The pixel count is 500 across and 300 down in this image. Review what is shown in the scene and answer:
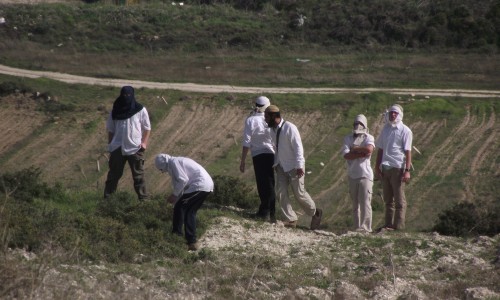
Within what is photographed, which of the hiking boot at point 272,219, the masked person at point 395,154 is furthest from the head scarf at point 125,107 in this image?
the masked person at point 395,154

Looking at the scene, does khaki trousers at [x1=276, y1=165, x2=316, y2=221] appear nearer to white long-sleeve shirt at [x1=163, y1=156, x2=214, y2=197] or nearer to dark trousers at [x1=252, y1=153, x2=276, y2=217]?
dark trousers at [x1=252, y1=153, x2=276, y2=217]

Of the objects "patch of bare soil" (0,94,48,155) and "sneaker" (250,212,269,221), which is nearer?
"sneaker" (250,212,269,221)

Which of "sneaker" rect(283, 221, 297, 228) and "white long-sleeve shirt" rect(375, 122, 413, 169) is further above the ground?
"white long-sleeve shirt" rect(375, 122, 413, 169)

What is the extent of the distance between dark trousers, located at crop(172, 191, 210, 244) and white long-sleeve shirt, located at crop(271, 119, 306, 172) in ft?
6.24

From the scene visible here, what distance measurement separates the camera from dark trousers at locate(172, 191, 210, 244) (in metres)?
11.6

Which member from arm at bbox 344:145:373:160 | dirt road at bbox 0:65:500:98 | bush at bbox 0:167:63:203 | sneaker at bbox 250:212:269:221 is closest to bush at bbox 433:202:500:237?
arm at bbox 344:145:373:160

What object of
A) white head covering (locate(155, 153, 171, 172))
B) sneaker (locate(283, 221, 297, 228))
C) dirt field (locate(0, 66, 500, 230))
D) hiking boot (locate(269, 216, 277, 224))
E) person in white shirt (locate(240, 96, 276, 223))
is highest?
white head covering (locate(155, 153, 171, 172))

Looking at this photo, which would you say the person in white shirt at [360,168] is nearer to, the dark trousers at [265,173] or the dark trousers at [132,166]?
the dark trousers at [265,173]

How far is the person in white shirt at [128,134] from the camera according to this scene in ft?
44.0

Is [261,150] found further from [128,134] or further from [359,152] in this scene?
[128,134]

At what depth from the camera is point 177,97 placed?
98.8 ft

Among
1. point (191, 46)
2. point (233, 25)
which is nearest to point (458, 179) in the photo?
point (191, 46)

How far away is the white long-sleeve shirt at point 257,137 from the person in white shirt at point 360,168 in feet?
3.29

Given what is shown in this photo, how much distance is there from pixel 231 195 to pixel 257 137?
1.67m
